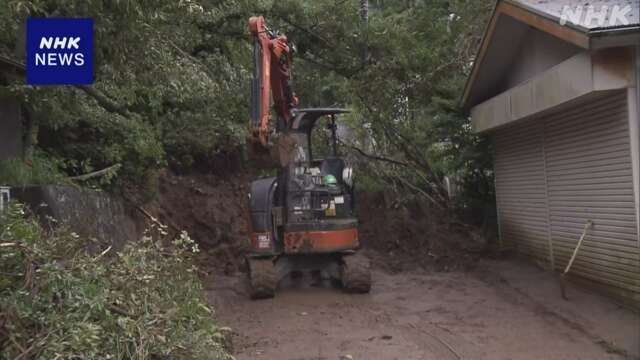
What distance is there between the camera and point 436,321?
10.3 meters

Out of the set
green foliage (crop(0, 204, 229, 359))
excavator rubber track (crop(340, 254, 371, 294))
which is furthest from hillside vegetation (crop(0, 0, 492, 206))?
green foliage (crop(0, 204, 229, 359))

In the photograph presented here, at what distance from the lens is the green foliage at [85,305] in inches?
208

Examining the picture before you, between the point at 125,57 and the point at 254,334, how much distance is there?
3.98 meters

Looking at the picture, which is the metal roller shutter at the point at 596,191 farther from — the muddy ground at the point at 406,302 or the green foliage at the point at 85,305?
the green foliage at the point at 85,305

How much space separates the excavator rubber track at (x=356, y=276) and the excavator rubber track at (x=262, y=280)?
1206 millimetres

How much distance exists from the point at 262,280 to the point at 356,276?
1.59 m

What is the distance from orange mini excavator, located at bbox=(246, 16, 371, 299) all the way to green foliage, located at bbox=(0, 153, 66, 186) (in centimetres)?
346

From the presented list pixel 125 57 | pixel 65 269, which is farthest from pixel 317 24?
pixel 65 269

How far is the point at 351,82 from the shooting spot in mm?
17359

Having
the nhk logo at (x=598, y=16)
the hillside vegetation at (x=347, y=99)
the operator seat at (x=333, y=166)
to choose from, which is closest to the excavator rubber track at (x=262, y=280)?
the operator seat at (x=333, y=166)

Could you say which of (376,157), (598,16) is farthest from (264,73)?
(376,157)

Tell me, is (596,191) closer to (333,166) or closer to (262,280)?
(333,166)

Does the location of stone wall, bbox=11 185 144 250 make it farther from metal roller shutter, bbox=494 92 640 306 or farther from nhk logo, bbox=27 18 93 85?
A: metal roller shutter, bbox=494 92 640 306

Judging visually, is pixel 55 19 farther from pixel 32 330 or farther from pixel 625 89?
pixel 625 89
